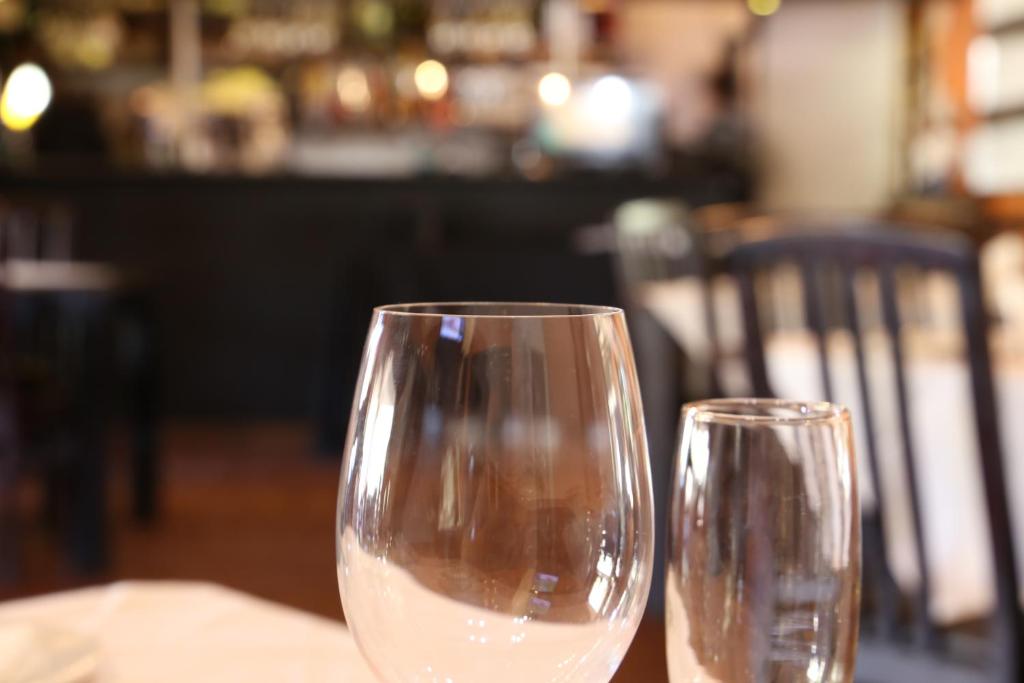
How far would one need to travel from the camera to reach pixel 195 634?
0.52m

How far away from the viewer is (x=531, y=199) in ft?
16.6

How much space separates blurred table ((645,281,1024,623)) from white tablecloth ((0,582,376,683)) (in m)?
0.91

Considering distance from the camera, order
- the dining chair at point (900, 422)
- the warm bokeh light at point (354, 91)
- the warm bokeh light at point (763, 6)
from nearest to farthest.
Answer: the dining chair at point (900, 422)
the warm bokeh light at point (763, 6)
the warm bokeh light at point (354, 91)

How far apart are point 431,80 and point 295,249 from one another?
222 cm

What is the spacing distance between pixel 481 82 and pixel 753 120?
5.68 feet

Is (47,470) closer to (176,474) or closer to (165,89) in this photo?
(176,474)

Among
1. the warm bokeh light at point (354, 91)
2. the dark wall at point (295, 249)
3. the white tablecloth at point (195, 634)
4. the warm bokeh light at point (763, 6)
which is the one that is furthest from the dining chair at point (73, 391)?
the warm bokeh light at point (763, 6)

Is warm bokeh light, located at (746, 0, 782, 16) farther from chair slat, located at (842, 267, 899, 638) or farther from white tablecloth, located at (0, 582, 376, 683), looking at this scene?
white tablecloth, located at (0, 582, 376, 683)

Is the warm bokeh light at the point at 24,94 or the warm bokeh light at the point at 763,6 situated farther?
the warm bokeh light at the point at 763,6

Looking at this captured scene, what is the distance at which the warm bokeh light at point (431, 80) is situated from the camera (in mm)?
6984

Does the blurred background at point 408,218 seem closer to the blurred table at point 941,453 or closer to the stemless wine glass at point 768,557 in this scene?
the blurred table at point 941,453

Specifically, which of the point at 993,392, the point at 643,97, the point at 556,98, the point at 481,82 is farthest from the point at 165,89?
the point at 993,392

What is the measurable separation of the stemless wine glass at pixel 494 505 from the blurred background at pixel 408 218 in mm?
424

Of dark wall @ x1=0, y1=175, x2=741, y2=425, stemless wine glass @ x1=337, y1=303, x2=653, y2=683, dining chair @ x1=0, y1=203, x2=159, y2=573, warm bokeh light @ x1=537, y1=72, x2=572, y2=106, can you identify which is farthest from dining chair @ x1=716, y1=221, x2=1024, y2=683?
warm bokeh light @ x1=537, y1=72, x2=572, y2=106
